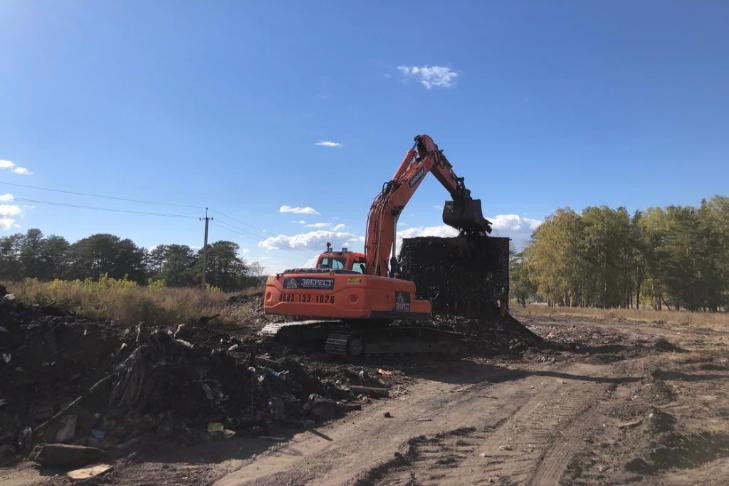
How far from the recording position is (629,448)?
564cm

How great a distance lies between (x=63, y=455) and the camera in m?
4.80

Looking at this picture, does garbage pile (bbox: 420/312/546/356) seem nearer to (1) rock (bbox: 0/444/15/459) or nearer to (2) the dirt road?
(2) the dirt road

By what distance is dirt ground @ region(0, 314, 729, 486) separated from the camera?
4781 millimetres

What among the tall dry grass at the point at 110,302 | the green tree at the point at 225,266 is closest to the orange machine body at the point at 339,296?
the tall dry grass at the point at 110,302

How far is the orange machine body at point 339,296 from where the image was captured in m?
10.5

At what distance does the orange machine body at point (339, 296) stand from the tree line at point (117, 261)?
2042 inches

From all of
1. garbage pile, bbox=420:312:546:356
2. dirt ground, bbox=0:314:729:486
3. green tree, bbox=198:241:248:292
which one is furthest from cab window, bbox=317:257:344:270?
green tree, bbox=198:241:248:292

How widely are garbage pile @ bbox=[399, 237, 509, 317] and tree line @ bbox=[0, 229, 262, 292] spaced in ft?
159

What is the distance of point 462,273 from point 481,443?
1115 centimetres

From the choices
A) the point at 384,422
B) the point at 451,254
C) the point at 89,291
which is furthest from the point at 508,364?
the point at 89,291

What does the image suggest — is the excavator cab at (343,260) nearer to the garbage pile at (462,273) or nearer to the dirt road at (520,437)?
the dirt road at (520,437)

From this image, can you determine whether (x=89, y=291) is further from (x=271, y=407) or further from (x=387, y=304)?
(x=271, y=407)

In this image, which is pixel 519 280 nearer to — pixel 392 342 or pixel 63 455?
pixel 392 342

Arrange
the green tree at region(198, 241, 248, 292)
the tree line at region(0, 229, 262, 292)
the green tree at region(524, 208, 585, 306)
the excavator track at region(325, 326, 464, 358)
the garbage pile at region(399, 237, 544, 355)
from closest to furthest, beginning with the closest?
the excavator track at region(325, 326, 464, 358) → the garbage pile at region(399, 237, 544, 355) → the green tree at region(524, 208, 585, 306) → the tree line at region(0, 229, 262, 292) → the green tree at region(198, 241, 248, 292)
